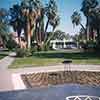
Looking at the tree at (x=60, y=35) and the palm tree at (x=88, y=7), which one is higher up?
the palm tree at (x=88, y=7)

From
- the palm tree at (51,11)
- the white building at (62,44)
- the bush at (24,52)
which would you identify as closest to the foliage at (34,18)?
the palm tree at (51,11)

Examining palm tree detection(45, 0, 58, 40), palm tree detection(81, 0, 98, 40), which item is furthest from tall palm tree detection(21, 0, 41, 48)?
palm tree detection(81, 0, 98, 40)

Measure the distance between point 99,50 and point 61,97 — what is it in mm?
24838

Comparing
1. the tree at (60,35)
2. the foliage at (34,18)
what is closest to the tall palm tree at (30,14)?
the foliage at (34,18)

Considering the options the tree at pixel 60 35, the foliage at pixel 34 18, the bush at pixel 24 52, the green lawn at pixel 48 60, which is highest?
the foliage at pixel 34 18

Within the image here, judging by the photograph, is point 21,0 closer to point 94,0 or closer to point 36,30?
point 36,30

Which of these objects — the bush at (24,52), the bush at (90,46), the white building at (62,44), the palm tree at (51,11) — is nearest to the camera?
the bush at (24,52)

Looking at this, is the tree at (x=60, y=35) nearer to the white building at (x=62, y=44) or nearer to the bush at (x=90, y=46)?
the white building at (x=62, y=44)

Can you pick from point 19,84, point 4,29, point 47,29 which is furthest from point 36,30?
point 19,84

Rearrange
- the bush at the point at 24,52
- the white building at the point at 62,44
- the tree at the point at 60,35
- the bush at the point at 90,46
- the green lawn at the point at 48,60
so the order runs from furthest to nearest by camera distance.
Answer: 1. the white building at the point at 62,44
2. the bush at the point at 90,46
3. the tree at the point at 60,35
4. the bush at the point at 24,52
5. the green lawn at the point at 48,60

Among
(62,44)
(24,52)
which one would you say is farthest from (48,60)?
(62,44)

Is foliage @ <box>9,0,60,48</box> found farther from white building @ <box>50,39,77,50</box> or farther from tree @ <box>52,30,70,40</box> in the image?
white building @ <box>50,39,77,50</box>

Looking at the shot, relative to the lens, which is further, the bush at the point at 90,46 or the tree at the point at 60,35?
the bush at the point at 90,46

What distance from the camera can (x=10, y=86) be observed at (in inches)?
392
